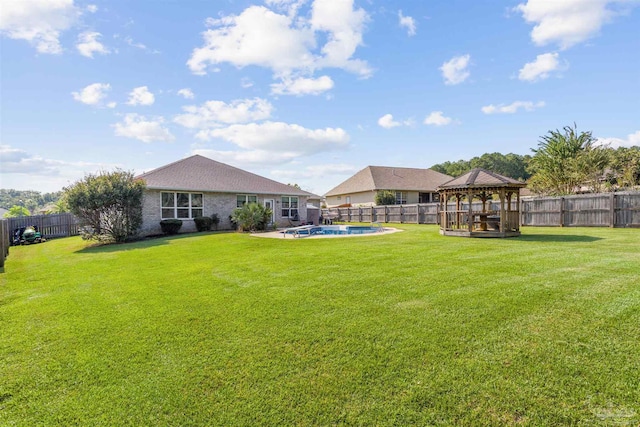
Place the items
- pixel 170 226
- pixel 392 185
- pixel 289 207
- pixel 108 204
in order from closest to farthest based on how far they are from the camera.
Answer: pixel 108 204
pixel 170 226
pixel 289 207
pixel 392 185

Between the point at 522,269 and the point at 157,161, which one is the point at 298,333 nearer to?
the point at 522,269

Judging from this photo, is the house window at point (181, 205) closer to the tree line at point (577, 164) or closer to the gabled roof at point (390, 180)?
the gabled roof at point (390, 180)

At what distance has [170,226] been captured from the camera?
1789 centimetres

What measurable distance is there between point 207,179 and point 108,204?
6577 mm

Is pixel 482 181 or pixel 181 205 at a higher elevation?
pixel 482 181

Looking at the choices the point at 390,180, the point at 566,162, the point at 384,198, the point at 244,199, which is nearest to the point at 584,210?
the point at 566,162

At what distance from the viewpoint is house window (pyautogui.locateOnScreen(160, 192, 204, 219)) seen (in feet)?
61.4

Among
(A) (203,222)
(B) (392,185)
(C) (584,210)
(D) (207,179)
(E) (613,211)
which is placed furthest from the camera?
(B) (392,185)

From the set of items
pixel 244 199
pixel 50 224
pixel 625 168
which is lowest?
pixel 50 224

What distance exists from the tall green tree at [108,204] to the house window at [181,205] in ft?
7.52

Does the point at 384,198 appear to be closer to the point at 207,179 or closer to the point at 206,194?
the point at 207,179

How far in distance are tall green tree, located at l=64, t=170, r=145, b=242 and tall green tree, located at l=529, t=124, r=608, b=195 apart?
30579mm

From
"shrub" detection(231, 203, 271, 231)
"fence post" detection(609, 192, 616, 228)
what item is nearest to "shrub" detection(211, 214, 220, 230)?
"shrub" detection(231, 203, 271, 231)

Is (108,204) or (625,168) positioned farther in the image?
(625,168)
